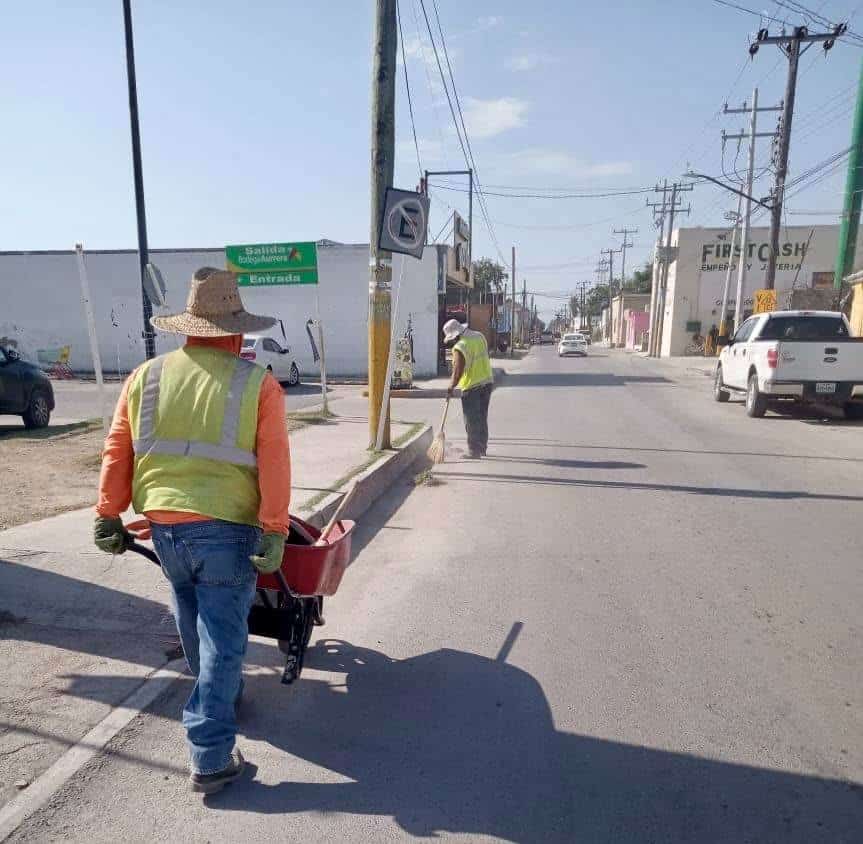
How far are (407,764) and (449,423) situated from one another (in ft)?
33.3

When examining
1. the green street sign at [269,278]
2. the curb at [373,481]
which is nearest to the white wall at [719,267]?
the green street sign at [269,278]

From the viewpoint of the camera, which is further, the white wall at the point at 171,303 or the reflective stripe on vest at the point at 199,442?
the white wall at the point at 171,303

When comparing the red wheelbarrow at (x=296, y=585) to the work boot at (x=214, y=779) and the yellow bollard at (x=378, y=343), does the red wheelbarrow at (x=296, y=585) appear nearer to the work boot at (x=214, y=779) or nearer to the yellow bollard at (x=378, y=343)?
the work boot at (x=214, y=779)

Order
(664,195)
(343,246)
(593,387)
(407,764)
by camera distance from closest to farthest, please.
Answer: (407,764)
(593,387)
(343,246)
(664,195)

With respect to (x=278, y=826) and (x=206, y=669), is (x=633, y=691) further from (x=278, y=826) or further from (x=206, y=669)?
A: (x=206, y=669)

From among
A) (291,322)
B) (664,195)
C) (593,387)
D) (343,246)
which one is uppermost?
(664,195)

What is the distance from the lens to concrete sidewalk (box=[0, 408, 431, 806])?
2947mm

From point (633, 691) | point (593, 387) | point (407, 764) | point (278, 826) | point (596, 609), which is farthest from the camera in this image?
point (593, 387)

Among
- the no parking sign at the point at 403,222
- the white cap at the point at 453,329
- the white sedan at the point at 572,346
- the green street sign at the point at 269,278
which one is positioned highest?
the no parking sign at the point at 403,222

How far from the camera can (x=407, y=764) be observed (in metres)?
2.79

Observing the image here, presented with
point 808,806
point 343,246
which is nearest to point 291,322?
point 343,246

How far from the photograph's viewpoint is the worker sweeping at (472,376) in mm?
8859

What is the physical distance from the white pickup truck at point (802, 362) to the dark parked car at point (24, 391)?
42.2 feet

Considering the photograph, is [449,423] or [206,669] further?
[449,423]
